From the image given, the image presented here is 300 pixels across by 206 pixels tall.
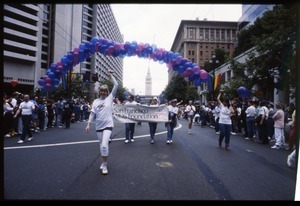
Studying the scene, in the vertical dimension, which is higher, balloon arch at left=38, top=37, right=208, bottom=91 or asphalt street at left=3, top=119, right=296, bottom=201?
balloon arch at left=38, top=37, right=208, bottom=91

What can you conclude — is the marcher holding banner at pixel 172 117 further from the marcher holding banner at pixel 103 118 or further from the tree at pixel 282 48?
the tree at pixel 282 48

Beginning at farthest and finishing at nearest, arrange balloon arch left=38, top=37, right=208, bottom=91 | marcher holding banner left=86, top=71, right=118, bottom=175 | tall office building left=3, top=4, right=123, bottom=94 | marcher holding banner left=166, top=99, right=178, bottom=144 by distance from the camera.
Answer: tall office building left=3, top=4, right=123, bottom=94 < balloon arch left=38, top=37, right=208, bottom=91 < marcher holding banner left=166, top=99, right=178, bottom=144 < marcher holding banner left=86, top=71, right=118, bottom=175

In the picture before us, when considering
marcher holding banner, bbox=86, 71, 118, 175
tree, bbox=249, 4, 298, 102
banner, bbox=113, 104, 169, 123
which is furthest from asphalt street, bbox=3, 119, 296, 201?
tree, bbox=249, 4, 298, 102

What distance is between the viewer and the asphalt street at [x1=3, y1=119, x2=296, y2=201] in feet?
12.2

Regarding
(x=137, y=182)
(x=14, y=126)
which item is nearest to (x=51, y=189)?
(x=137, y=182)

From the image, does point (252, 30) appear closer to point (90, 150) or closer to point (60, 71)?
point (60, 71)

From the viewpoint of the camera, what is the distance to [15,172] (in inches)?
192

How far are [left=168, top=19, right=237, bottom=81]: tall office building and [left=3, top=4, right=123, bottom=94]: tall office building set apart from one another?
32.2m

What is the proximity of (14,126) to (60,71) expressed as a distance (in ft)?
11.1

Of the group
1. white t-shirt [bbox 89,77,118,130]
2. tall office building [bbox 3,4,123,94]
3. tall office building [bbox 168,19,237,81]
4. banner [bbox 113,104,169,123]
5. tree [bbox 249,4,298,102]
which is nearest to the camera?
white t-shirt [bbox 89,77,118,130]

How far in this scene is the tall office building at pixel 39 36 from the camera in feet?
144

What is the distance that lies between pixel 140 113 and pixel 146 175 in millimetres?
5390

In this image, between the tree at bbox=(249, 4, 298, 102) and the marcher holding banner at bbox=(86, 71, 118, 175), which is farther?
the tree at bbox=(249, 4, 298, 102)

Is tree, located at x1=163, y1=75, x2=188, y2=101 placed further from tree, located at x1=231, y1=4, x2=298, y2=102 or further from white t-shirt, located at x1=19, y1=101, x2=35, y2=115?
white t-shirt, located at x1=19, y1=101, x2=35, y2=115
